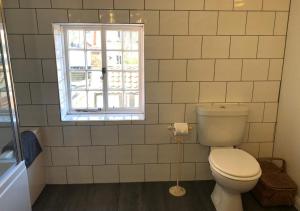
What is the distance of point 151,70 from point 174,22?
45 centimetres

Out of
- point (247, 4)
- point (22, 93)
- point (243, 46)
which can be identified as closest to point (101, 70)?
point (22, 93)

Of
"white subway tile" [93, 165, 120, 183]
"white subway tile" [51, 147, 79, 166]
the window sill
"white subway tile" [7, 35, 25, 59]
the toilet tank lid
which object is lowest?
"white subway tile" [93, 165, 120, 183]

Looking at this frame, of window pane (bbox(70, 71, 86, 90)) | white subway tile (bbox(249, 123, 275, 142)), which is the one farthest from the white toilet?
window pane (bbox(70, 71, 86, 90))

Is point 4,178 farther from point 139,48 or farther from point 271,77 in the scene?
point 271,77

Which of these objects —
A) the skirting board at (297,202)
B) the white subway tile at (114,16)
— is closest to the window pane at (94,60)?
the white subway tile at (114,16)

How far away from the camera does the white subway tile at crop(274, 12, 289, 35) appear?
213cm

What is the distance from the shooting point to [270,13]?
6.95 ft

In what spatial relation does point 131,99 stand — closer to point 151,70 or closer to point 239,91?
point 151,70

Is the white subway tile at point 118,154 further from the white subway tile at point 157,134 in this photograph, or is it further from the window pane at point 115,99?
the window pane at point 115,99

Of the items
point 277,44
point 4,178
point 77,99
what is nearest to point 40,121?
point 77,99

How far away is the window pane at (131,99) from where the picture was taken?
2434mm

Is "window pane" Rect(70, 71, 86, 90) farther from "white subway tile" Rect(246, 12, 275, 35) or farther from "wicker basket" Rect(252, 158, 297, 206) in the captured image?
"wicker basket" Rect(252, 158, 297, 206)

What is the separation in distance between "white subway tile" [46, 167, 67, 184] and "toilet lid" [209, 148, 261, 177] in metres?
1.39

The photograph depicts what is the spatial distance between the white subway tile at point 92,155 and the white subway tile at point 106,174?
0.06 metres
